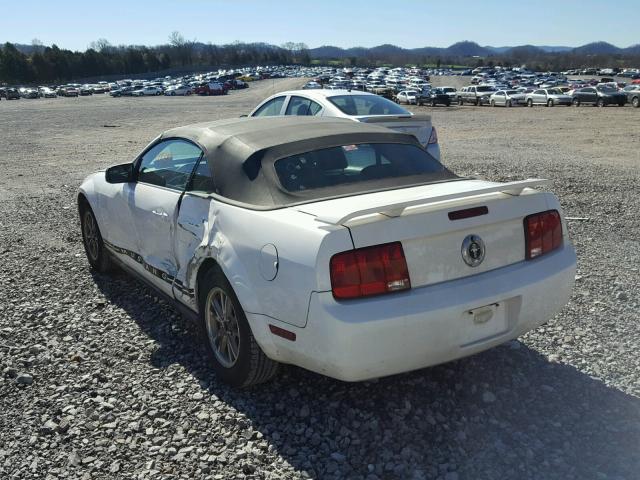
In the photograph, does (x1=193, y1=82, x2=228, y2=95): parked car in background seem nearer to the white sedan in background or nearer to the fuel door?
the white sedan in background

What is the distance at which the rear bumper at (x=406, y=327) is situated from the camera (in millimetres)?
2941

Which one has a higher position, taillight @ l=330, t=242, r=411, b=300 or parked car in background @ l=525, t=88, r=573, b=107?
taillight @ l=330, t=242, r=411, b=300

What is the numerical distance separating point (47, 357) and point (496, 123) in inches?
993

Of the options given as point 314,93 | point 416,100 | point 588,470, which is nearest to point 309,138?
point 588,470

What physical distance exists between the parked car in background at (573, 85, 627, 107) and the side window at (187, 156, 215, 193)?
4028 cm

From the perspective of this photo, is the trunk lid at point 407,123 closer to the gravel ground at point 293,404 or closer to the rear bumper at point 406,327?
the gravel ground at point 293,404

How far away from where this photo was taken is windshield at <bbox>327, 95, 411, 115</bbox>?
9.68 m

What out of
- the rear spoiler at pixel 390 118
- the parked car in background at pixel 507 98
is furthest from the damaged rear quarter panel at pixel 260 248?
the parked car in background at pixel 507 98

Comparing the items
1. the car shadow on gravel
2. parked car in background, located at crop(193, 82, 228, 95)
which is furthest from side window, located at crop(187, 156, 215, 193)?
parked car in background, located at crop(193, 82, 228, 95)

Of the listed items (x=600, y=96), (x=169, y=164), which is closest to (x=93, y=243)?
(x=169, y=164)

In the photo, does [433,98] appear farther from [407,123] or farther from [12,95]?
[12,95]

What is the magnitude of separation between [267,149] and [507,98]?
139 feet

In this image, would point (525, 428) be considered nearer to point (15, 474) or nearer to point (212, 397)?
point (212, 397)

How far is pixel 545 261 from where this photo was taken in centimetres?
351
